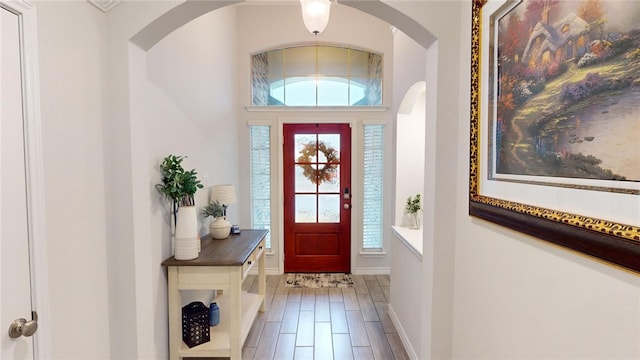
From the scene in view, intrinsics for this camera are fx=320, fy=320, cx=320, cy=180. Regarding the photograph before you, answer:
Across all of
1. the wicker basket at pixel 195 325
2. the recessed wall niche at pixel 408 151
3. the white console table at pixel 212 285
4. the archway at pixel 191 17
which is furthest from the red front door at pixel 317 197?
the archway at pixel 191 17

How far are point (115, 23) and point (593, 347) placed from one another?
2100mm

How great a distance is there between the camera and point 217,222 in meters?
2.89

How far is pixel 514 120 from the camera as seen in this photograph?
1.03 meters

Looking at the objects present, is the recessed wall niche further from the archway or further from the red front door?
the archway

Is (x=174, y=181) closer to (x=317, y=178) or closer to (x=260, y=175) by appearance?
(x=260, y=175)

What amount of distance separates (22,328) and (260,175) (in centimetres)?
325

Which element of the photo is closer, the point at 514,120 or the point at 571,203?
the point at 571,203

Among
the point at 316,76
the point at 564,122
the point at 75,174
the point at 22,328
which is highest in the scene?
the point at 316,76

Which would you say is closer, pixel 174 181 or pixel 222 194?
pixel 174 181

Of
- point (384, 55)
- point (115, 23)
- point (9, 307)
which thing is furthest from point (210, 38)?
point (9, 307)

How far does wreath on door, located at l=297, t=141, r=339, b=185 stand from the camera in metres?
4.23

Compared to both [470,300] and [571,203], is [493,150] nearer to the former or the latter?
[571,203]

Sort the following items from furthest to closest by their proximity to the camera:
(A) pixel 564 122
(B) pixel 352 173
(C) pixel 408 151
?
1. (B) pixel 352 173
2. (C) pixel 408 151
3. (A) pixel 564 122

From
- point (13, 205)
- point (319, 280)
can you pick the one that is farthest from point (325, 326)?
point (13, 205)
